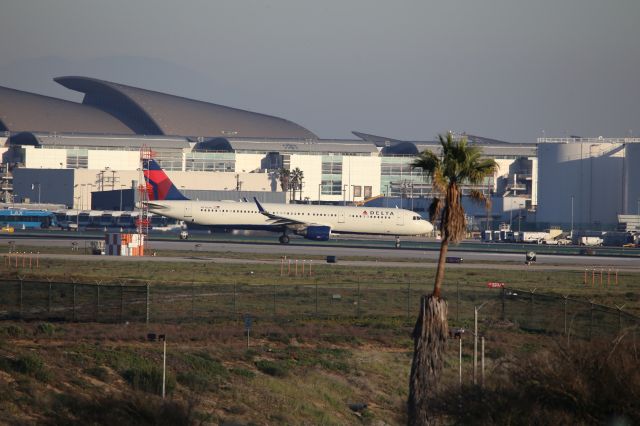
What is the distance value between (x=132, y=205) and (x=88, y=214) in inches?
419

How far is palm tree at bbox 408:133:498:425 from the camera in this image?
24.5m

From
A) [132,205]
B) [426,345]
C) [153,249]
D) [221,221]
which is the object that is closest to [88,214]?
[132,205]

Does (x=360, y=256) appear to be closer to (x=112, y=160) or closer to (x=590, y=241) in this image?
(x=590, y=241)

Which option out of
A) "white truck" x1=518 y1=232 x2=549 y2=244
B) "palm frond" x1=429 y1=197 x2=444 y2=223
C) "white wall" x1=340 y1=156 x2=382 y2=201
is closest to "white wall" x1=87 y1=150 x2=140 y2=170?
"white wall" x1=340 y1=156 x2=382 y2=201

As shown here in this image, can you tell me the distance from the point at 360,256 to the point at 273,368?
4920 cm

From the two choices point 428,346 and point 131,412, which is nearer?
point 131,412

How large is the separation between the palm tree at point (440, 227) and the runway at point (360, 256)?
44181mm

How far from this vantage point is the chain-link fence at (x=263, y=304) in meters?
39.8

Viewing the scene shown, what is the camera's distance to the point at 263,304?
44.7 metres

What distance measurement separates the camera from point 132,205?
149m

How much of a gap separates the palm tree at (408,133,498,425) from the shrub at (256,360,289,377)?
774cm

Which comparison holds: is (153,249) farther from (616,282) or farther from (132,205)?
(132,205)

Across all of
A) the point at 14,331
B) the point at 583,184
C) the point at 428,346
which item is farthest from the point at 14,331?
the point at 583,184

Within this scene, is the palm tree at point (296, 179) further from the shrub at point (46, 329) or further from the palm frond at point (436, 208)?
the palm frond at point (436, 208)
